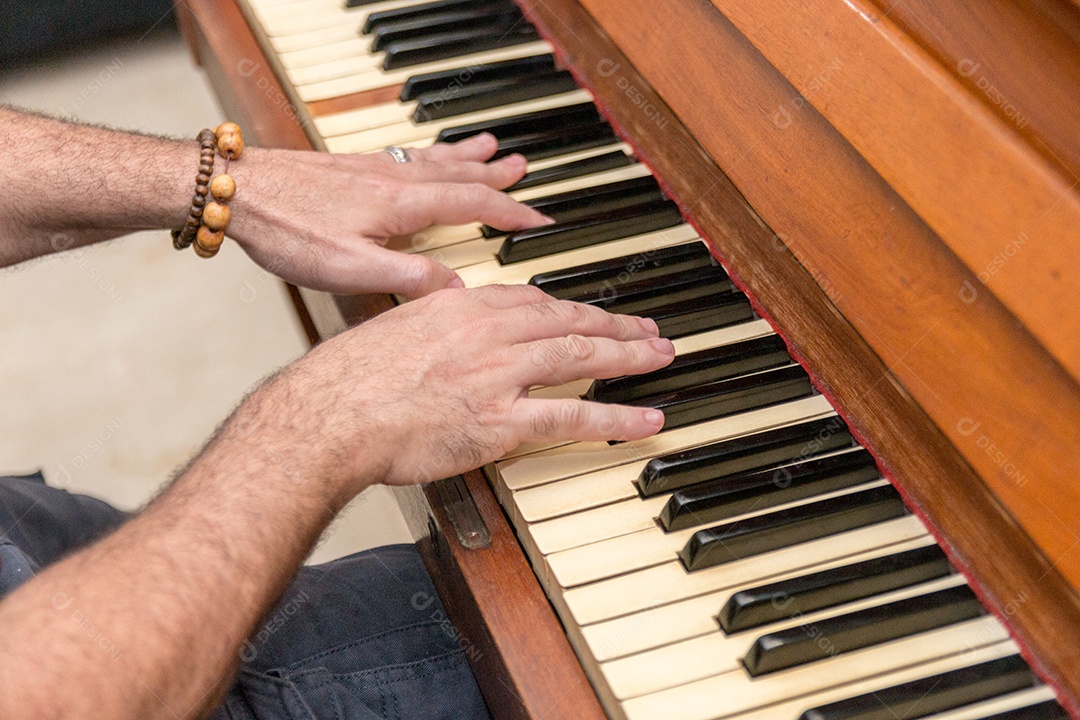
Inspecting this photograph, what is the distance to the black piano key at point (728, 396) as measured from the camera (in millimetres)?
1218

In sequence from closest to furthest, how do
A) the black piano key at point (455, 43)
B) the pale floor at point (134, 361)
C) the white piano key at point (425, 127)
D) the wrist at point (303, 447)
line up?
the wrist at point (303, 447) → the white piano key at point (425, 127) → the black piano key at point (455, 43) → the pale floor at point (134, 361)

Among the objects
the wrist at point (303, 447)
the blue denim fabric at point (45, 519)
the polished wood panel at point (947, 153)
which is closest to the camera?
the polished wood panel at point (947, 153)

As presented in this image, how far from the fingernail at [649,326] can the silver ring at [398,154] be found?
45 cm

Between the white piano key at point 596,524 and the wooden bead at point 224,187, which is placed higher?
the wooden bead at point 224,187

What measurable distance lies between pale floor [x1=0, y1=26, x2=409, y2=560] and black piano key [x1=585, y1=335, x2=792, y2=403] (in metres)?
1.30

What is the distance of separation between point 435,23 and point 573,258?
553mm

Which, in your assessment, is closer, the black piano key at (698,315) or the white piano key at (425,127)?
the black piano key at (698,315)

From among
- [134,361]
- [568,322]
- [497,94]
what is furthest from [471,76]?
[134,361]

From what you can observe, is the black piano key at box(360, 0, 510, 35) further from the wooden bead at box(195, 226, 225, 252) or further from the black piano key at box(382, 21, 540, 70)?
the wooden bead at box(195, 226, 225, 252)

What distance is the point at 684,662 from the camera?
3.29 ft

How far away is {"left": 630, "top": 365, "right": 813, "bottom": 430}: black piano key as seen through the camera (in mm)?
1218

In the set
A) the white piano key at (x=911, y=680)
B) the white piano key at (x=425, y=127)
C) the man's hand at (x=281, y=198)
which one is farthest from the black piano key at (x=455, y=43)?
the white piano key at (x=911, y=680)

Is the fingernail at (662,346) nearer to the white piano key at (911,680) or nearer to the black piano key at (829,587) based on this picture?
the black piano key at (829,587)

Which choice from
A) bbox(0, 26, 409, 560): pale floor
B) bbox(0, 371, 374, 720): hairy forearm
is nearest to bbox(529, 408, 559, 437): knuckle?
bbox(0, 371, 374, 720): hairy forearm
